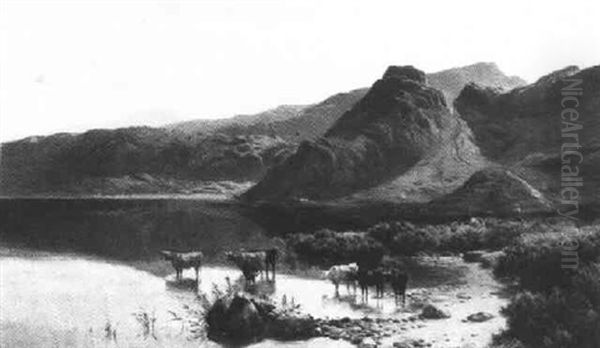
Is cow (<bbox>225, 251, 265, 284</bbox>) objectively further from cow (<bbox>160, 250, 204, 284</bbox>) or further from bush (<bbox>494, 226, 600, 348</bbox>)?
bush (<bbox>494, 226, 600, 348</bbox>)

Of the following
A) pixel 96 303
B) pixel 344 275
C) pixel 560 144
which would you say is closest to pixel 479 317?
pixel 344 275

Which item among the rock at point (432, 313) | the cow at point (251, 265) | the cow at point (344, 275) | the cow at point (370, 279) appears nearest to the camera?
the rock at point (432, 313)

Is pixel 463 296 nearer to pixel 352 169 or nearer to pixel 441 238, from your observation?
pixel 441 238

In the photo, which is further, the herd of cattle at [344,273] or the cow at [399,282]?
the herd of cattle at [344,273]

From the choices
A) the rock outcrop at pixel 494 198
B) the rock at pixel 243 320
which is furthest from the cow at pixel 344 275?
the rock outcrop at pixel 494 198

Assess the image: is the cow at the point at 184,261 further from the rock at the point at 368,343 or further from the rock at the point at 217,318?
the rock at the point at 368,343

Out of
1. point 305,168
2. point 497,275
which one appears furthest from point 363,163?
point 497,275
